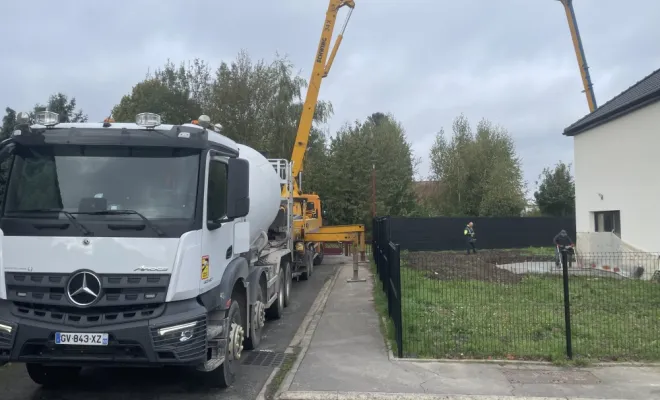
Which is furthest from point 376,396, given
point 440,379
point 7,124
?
point 7,124

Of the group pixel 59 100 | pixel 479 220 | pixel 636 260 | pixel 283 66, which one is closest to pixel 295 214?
pixel 59 100

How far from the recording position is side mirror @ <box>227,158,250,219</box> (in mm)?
6047

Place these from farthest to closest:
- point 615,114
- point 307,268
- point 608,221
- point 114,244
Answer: point 608,221
point 615,114
point 307,268
point 114,244

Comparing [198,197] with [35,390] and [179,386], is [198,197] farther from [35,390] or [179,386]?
[35,390]

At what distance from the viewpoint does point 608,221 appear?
65.2 feet

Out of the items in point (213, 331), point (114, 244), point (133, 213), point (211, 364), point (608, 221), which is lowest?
point (211, 364)

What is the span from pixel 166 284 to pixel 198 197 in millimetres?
933

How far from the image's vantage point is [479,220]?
3194 cm

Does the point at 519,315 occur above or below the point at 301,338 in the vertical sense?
above

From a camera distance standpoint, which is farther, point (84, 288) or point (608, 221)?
point (608, 221)

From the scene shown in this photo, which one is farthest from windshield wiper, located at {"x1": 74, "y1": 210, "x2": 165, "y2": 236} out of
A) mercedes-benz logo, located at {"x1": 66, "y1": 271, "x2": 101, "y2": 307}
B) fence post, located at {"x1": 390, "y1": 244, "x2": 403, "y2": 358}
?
fence post, located at {"x1": 390, "y1": 244, "x2": 403, "y2": 358}

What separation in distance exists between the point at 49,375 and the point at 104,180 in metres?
2.64

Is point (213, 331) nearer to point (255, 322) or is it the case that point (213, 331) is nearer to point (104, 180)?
point (104, 180)

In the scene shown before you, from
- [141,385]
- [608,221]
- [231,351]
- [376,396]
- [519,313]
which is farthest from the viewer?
[608,221]
